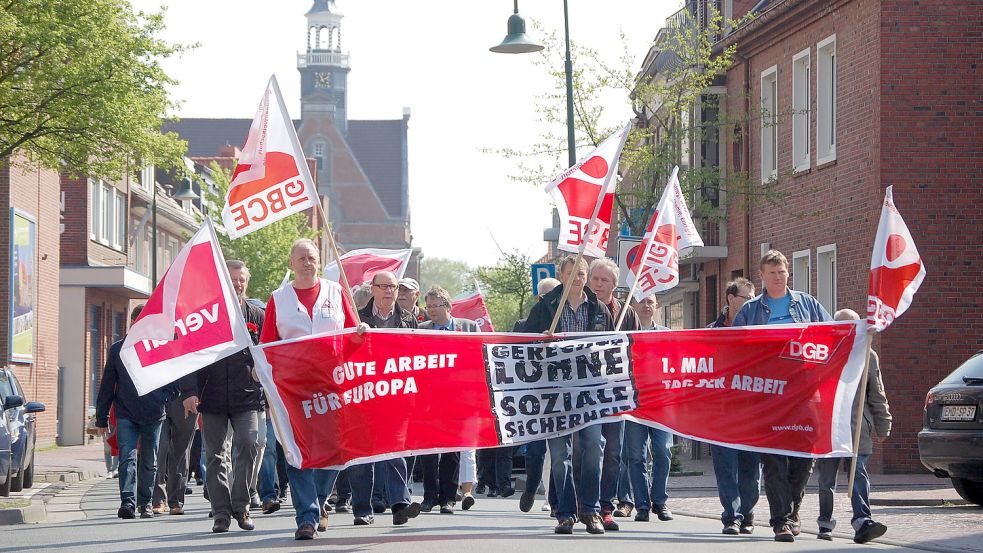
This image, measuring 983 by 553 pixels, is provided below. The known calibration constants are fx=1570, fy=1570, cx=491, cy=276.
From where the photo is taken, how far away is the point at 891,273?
1166 cm

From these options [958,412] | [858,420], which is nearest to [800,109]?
[958,412]

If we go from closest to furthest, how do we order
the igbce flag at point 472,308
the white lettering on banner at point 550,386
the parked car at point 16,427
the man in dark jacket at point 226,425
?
1. the white lettering on banner at point 550,386
2. the man in dark jacket at point 226,425
3. the parked car at point 16,427
4. the igbce flag at point 472,308

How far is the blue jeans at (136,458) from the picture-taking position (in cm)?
1409

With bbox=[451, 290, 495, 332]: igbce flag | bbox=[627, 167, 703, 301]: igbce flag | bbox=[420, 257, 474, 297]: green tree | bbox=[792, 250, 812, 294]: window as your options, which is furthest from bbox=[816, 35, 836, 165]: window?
bbox=[420, 257, 474, 297]: green tree

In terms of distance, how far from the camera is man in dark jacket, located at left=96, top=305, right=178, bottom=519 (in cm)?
1409

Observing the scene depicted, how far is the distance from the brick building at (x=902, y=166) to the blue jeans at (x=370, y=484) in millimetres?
11373

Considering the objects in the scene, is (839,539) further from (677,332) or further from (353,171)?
(353,171)

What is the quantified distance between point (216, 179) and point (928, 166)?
46.2 m

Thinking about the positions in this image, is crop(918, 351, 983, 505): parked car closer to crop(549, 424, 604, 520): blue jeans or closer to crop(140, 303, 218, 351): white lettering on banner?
crop(549, 424, 604, 520): blue jeans

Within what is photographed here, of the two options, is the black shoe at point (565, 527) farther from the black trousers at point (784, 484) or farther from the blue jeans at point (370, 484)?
the black trousers at point (784, 484)

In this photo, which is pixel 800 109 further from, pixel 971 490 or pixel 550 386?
pixel 550 386

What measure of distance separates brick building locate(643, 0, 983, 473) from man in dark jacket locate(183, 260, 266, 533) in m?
12.2

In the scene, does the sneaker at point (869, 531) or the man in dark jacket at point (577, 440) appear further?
the man in dark jacket at point (577, 440)

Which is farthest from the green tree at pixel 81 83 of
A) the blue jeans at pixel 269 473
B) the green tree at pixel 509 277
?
the green tree at pixel 509 277
